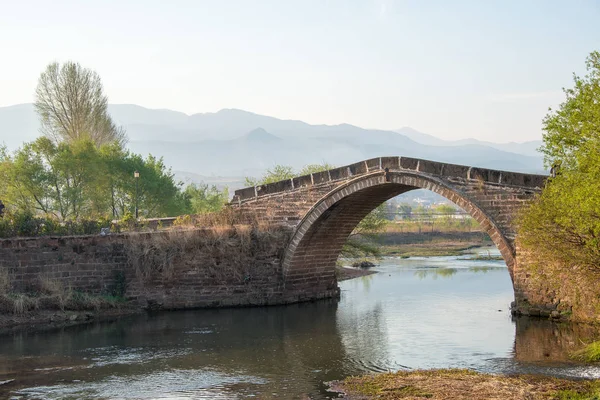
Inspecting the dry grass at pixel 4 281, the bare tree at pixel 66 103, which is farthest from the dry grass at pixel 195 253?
the bare tree at pixel 66 103

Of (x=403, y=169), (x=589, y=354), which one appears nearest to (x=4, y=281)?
(x=403, y=169)

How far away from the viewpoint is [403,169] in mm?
26828

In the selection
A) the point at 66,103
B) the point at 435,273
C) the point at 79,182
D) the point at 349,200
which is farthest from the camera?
the point at 66,103

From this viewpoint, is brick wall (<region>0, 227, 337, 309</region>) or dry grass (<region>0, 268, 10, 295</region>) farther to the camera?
brick wall (<region>0, 227, 337, 309</region>)

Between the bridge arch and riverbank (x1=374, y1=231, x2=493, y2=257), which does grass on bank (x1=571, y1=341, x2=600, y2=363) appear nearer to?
the bridge arch

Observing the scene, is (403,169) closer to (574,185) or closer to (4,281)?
(574,185)

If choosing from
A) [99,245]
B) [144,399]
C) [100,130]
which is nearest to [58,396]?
[144,399]

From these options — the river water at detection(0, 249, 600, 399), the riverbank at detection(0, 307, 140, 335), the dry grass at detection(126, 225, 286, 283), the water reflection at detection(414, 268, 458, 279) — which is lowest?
the river water at detection(0, 249, 600, 399)

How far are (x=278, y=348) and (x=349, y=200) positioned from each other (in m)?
8.48

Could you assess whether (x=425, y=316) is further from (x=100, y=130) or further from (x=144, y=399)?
(x=100, y=130)

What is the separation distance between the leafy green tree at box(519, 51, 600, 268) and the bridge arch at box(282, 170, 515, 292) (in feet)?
12.2

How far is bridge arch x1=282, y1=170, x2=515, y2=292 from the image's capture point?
82.9 feet

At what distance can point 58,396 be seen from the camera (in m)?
16.2

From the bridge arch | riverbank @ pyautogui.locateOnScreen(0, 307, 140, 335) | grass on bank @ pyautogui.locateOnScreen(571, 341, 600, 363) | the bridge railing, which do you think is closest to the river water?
grass on bank @ pyautogui.locateOnScreen(571, 341, 600, 363)
